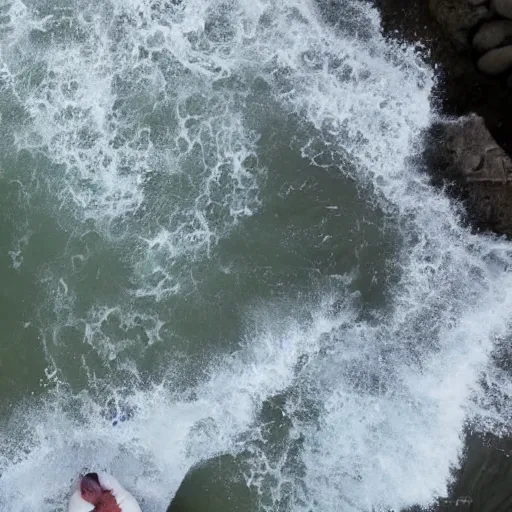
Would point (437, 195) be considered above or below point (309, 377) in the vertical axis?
above

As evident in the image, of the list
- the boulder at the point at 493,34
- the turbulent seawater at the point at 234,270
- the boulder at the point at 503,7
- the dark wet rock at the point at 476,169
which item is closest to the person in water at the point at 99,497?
the turbulent seawater at the point at 234,270

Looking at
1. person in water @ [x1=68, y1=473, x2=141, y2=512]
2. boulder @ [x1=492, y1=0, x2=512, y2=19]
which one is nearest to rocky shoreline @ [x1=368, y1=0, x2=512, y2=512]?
boulder @ [x1=492, y1=0, x2=512, y2=19]

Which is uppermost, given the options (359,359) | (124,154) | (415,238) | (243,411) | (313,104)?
(313,104)

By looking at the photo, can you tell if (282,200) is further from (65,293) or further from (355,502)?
(355,502)

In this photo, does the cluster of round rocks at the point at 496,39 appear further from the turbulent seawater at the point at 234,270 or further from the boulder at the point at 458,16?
the turbulent seawater at the point at 234,270

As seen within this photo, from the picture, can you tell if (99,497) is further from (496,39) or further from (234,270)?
(496,39)

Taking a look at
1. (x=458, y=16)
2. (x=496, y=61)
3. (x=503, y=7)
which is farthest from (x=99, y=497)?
(x=503, y=7)

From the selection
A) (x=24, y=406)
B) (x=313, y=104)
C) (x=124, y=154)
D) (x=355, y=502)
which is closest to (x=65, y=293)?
(x=24, y=406)
